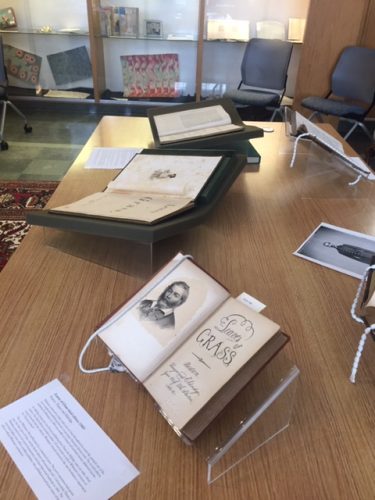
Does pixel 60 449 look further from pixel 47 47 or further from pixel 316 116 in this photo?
pixel 47 47

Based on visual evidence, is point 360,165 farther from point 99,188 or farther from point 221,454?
point 221,454

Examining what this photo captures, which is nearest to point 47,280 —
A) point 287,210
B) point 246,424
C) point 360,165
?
point 246,424

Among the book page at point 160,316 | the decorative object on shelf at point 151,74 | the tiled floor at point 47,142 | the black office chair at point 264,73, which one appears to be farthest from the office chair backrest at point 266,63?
the book page at point 160,316

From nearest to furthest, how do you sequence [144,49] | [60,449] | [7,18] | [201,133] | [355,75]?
[60,449] → [201,133] → [355,75] → [7,18] → [144,49]

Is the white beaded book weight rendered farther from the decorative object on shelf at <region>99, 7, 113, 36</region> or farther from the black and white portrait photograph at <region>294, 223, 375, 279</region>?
the decorative object on shelf at <region>99, 7, 113, 36</region>

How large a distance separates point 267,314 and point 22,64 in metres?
4.10

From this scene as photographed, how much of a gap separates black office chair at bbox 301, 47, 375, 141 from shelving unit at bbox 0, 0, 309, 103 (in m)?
0.65

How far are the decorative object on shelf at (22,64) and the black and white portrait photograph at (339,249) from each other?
12.6 feet

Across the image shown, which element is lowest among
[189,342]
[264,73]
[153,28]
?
[264,73]

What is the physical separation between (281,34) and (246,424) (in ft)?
12.7

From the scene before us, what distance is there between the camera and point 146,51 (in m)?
3.96

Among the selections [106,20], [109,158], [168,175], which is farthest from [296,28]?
[168,175]

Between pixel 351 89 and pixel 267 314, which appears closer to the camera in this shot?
pixel 267 314

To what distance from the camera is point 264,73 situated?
11.7 feet
